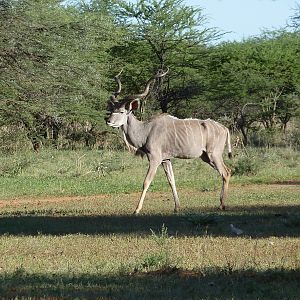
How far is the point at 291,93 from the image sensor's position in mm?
45062

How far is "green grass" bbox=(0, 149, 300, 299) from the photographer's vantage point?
7805mm

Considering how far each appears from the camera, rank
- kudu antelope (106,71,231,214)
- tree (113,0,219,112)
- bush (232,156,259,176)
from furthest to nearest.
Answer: tree (113,0,219,112) < bush (232,156,259,176) < kudu antelope (106,71,231,214)

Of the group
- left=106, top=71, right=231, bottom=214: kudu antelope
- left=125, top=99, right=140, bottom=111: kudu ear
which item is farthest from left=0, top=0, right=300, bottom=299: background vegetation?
left=125, top=99, right=140, bottom=111: kudu ear

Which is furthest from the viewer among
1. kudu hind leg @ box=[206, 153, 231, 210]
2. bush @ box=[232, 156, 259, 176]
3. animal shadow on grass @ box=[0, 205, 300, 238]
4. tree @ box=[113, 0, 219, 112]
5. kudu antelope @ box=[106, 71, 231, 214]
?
tree @ box=[113, 0, 219, 112]

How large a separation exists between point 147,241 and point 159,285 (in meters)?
3.21

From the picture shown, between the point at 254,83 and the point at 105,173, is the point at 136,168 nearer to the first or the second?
the point at 105,173

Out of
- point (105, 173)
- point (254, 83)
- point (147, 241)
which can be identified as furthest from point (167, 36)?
point (147, 241)

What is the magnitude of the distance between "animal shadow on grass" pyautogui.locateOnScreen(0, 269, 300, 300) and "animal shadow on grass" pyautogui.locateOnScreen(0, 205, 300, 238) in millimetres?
3330

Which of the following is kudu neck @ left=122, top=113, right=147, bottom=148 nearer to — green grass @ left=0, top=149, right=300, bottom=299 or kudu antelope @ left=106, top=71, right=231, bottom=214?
kudu antelope @ left=106, top=71, right=231, bottom=214

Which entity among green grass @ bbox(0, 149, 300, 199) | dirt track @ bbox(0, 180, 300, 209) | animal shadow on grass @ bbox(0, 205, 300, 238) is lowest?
green grass @ bbox(0, 149, 300, 199)

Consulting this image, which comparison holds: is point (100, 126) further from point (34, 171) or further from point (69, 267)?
point (69, 267)

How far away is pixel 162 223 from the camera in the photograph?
13258 millimetres

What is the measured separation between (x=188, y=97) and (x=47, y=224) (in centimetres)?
2963

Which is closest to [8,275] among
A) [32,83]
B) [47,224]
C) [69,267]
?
[69,267]
